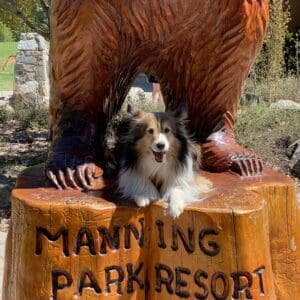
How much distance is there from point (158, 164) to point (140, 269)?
0.99ft

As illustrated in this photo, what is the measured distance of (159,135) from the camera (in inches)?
65.8

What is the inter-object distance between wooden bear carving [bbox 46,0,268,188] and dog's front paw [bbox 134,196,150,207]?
0.19 meters

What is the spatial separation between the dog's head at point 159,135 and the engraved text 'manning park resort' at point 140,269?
19cm

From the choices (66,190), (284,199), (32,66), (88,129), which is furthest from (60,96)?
(32,66)

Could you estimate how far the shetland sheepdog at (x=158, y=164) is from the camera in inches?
66.6

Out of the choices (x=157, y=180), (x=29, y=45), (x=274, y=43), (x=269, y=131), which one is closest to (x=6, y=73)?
(x=29, y=45)

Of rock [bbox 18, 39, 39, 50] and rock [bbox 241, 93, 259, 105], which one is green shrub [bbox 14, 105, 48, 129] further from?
rock [bbox 241, 93, 259, 105]

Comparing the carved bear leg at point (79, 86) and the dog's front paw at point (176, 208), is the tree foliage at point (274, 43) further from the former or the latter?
the dog's front paw at point (176, 208)

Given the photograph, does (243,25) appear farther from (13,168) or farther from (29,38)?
(29,38)

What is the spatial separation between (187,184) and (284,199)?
33 cm

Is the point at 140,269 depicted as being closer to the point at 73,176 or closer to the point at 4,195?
the point at 73,176

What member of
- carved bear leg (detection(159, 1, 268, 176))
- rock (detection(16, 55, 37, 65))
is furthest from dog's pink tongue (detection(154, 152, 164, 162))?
rock (detection(16, 55, 37, 65))

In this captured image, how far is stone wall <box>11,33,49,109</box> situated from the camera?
8.84 meters

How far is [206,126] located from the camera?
203 cm
